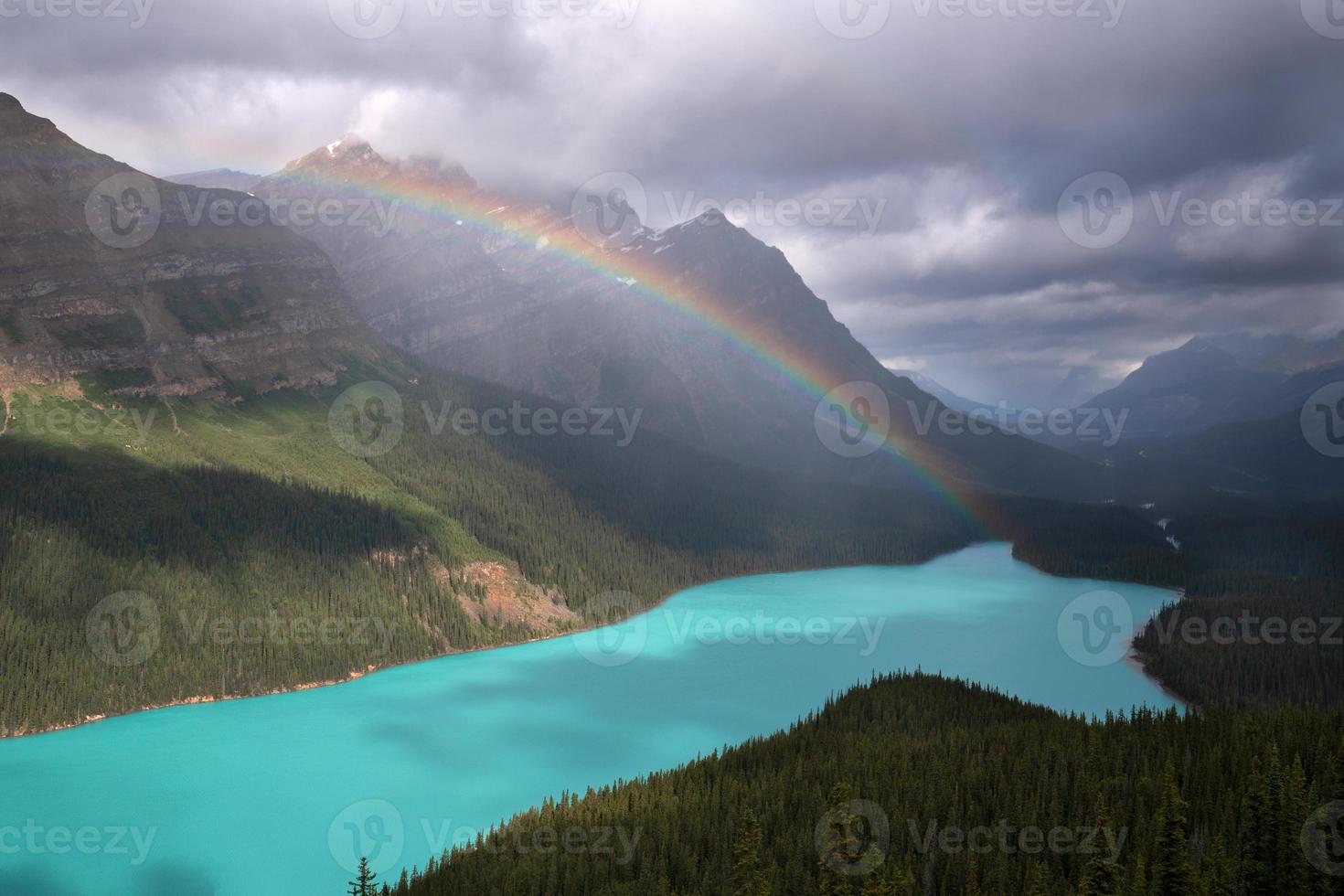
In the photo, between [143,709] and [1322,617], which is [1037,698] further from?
[143,709]

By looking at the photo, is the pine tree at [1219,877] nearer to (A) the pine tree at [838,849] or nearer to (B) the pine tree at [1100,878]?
(B) the pine tree at [1100,878]

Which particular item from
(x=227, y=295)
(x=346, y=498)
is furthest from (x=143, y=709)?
(x=227, y=295)

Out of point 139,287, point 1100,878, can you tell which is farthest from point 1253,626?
point 139,287

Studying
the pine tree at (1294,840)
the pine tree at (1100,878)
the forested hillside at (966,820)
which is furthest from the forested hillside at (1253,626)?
the pine tree at (1100,878)

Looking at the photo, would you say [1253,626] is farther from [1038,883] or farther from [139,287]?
[139,287]

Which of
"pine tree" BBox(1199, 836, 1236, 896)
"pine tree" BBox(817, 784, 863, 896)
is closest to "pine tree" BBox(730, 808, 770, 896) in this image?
"pine tree" BBox(817, 784, 863, 896)

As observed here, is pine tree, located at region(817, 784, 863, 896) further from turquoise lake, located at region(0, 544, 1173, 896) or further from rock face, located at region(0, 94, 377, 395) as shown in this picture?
rock face, located at region(0, 94, 377, 395)

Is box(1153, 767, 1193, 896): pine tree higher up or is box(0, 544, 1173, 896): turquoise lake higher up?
box(0, 544, 1173, 896): turquoise lake
